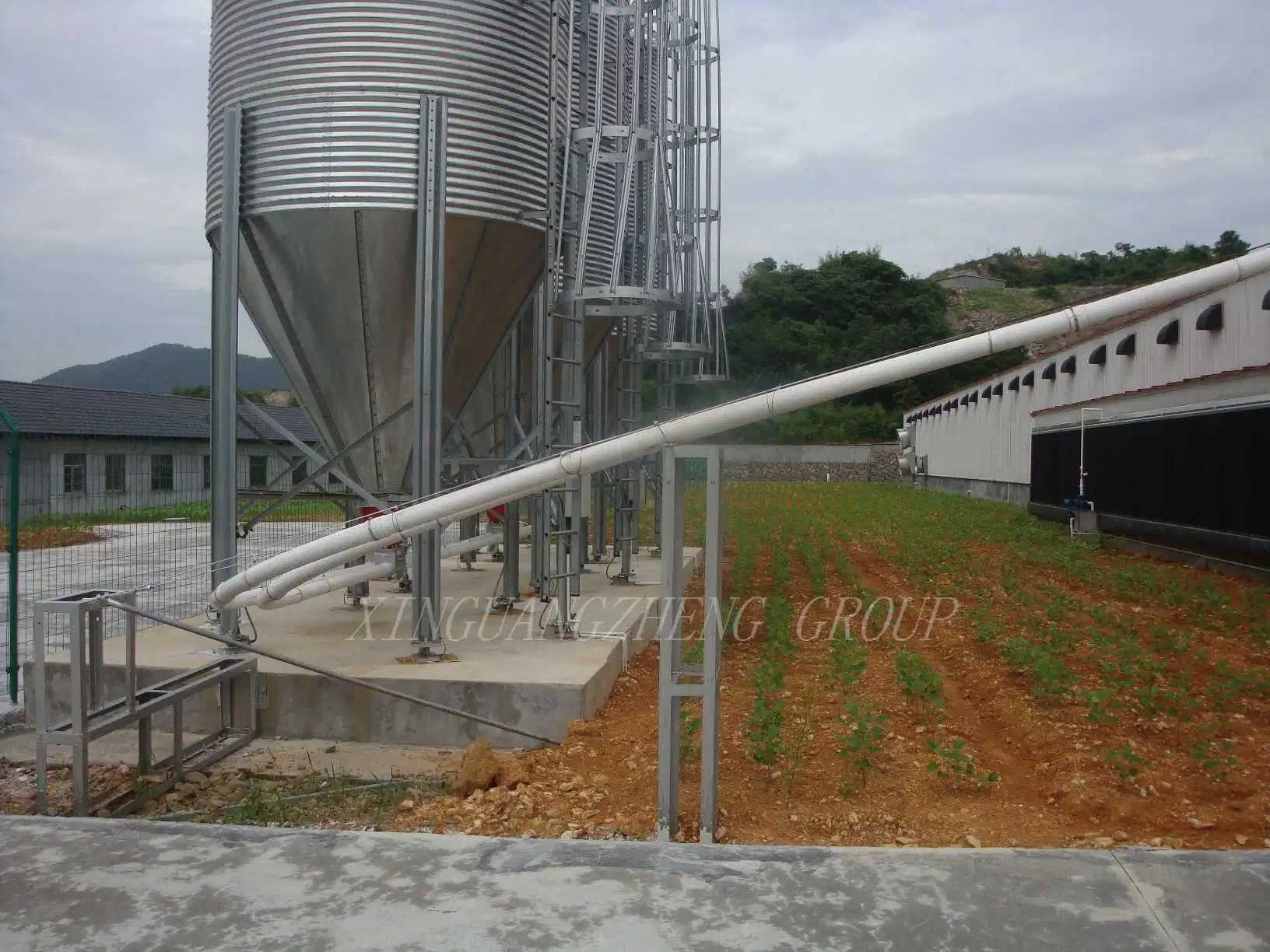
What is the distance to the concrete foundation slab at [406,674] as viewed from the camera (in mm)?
7625

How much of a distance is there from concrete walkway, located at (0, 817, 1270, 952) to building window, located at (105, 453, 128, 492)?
26719 mm

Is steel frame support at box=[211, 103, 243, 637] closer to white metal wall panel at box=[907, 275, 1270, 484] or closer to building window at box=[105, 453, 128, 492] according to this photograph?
white metal wall panel at box=[907, 275, 1270, 484]

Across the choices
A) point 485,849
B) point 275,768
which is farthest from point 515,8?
point 485,849

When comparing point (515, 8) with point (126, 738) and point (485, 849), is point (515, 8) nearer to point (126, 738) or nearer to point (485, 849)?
point (126, 738)

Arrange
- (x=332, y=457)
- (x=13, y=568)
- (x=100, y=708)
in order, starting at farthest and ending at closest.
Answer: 1. (x=332, y=457)
2. (x=13, y=568)
3. (x=100, y=708)

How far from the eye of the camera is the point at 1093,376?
24078 mm

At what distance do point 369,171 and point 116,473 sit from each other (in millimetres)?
24144

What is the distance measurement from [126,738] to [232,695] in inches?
33.1

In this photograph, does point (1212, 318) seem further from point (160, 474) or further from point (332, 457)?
point (160, 474)

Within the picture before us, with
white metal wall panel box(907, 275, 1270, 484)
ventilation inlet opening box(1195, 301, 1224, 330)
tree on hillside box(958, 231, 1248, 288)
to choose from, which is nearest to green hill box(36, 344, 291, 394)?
tree on hillside box(958, 231, 1248, 288)

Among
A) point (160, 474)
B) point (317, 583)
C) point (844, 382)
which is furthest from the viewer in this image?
point (160, 474)

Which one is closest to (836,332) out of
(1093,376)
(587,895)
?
(1093,376)

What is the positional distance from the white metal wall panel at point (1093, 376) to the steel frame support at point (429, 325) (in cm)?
1176

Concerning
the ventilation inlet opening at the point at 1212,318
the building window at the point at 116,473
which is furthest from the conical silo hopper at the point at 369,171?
the building window at the point at 116,473
